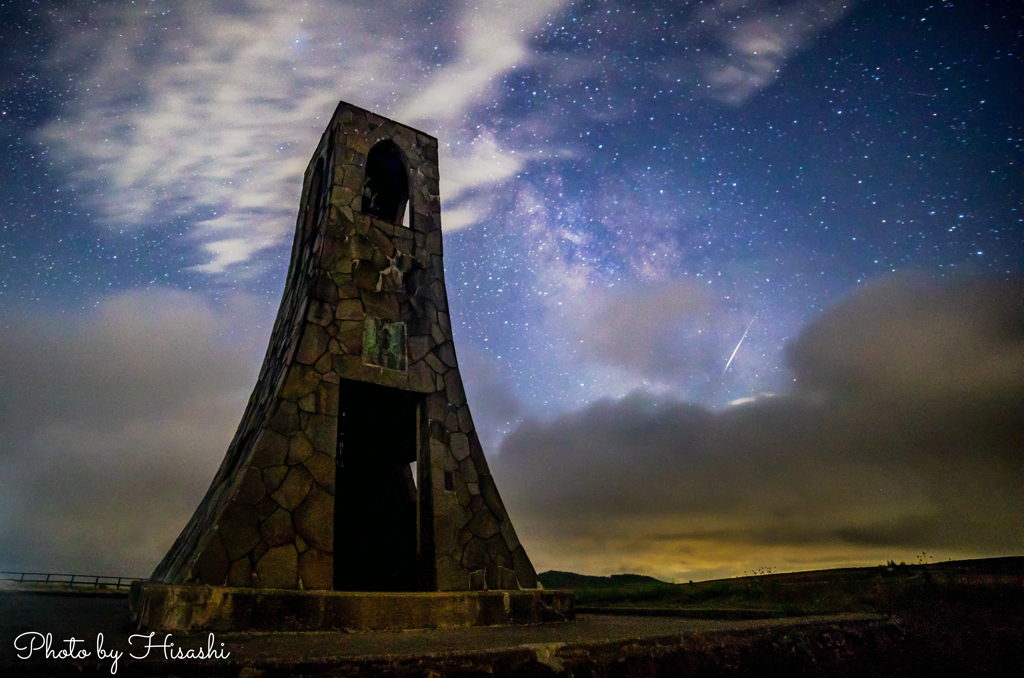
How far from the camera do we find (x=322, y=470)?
5.52 meters

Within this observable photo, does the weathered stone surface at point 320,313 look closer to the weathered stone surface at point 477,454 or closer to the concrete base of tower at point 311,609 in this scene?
the weathered stone surface at point 477,454

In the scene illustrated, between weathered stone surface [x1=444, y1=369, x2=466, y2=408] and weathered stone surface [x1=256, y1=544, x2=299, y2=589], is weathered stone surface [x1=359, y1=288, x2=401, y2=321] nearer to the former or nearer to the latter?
weathered stone surface [x1=444, y1=369, x2=466, y2=408]

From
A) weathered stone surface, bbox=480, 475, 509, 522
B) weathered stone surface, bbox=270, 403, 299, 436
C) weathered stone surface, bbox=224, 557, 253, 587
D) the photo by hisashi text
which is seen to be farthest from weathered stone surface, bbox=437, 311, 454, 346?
the photo by hisashi text

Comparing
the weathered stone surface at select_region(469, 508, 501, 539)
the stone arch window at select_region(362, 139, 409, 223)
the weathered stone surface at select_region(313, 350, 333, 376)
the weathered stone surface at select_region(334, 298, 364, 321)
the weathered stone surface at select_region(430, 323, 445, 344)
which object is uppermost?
the stone arch window at select_region(362, 139, 409, 223)

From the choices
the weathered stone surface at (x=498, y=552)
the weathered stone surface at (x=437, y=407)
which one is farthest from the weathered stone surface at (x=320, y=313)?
the weathered stone surface at (x=498, y=552)

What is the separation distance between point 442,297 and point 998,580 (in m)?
7.68

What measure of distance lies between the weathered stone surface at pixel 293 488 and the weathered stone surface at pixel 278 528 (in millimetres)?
90

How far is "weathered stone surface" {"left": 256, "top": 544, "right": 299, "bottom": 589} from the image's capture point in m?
4.72

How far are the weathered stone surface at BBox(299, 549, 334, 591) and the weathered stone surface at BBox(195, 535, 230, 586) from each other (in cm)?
66

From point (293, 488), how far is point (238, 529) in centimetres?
61

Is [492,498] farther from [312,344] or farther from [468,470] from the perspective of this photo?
[312,344]

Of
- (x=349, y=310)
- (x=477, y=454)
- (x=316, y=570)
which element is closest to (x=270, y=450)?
(x=316, y=570)

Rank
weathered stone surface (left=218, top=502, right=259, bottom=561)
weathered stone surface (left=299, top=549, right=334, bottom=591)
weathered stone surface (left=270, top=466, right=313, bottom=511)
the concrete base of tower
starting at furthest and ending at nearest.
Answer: weathered stone surface (left=270, top=466, right=313, bottom=511), weathered stone surface (left=299, top=549, right=334, bottom=591), weathered stone surface (left=218, top=502, right=259, bottom=561), the concrete base of tower

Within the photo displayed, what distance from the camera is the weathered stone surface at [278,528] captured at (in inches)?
194
